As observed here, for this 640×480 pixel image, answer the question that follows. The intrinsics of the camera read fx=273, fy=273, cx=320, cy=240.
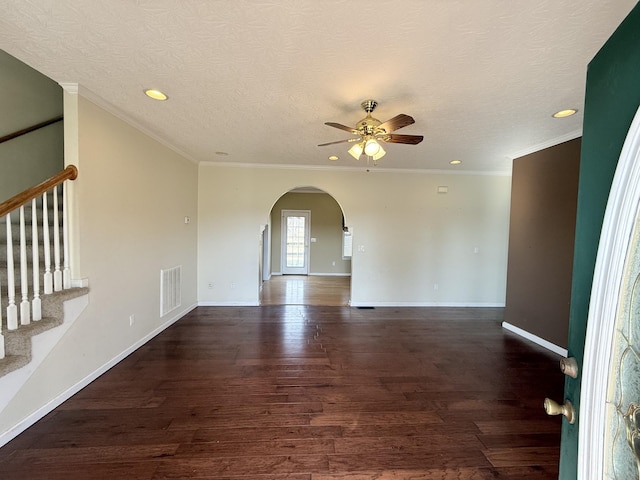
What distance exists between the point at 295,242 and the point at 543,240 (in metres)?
6.31

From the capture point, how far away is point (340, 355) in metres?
3.03

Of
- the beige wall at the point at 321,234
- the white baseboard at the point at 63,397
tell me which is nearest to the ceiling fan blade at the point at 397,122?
the white baseboard at the point at 63,397

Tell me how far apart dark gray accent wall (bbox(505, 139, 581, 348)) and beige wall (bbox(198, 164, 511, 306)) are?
1.10 metres

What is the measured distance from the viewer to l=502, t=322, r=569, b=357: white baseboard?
320 centimetres

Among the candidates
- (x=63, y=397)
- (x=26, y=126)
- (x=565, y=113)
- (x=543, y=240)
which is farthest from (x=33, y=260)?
(x=543, y=240)

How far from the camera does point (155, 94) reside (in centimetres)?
230

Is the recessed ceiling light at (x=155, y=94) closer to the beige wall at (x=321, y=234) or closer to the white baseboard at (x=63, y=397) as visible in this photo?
the white baseboard at (x=63, y=397)

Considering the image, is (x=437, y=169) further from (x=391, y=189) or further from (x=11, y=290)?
(x=11, y=290)

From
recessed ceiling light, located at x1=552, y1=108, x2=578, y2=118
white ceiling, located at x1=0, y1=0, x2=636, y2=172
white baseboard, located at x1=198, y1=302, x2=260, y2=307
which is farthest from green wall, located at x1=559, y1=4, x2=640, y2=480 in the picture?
white baseboard, located at x1=198, y1=302, x2=260, y2=307

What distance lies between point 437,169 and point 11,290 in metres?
5.40

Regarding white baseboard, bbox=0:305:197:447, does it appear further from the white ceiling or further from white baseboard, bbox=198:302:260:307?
the white ceiling

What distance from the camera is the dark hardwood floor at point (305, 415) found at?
1617mm

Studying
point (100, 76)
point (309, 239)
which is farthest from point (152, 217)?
point (309, 239)

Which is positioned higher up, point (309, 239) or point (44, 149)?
point (44, 149)
